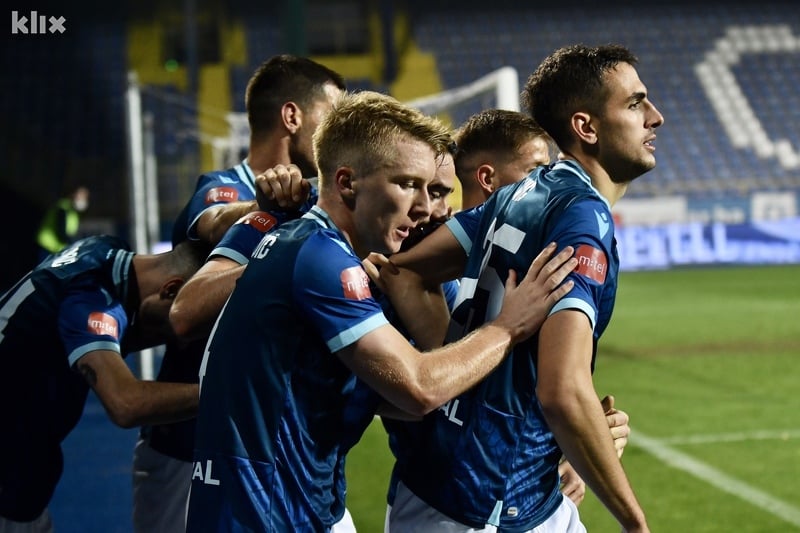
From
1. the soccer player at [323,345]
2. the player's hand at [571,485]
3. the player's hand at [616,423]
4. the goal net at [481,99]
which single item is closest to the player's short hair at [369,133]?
the soccer player at [323,345]

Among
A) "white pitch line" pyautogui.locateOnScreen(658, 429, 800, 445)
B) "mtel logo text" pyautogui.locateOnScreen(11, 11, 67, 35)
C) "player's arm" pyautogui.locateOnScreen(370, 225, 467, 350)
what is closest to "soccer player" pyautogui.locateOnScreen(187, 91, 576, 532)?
"player's arm" pyautogui.locateOnScreen(370, 225, 467, 350)

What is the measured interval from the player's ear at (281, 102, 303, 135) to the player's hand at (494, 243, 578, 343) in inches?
56.1

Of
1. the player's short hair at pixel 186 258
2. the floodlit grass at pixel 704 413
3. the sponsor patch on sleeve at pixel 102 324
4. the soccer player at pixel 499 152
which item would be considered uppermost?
the soccer player at pixel 499 152

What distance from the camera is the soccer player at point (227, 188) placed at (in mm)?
3742

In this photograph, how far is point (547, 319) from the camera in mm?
2549

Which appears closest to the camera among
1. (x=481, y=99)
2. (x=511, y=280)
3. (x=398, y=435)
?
(x=511, y=280)

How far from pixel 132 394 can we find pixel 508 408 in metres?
1.29

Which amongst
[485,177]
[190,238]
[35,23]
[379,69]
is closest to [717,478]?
[485,177]

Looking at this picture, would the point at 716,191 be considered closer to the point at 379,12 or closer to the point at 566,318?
the point at 379,12

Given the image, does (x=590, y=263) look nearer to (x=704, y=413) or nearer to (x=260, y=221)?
(x=260, y=221)

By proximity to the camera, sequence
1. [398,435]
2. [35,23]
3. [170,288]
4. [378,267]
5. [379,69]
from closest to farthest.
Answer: [398,435] → [378,267] → [170,288] → [35,23] → [379,69]

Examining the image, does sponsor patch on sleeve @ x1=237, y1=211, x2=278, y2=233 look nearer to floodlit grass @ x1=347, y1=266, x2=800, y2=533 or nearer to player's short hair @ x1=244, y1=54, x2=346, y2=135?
player's short hair @ x1=244, y1=54, x2=346, y2=135

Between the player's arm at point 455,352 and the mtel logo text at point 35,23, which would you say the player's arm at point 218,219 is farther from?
the mtel logo text at point 35,23

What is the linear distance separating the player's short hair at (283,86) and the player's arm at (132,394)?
1.05m
